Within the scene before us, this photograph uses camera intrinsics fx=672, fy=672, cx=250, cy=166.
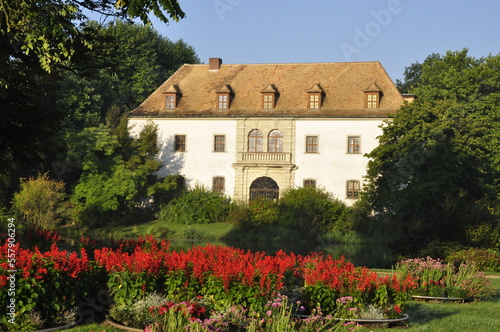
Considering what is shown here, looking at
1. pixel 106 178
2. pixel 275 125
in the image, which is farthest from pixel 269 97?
pixel 106 178

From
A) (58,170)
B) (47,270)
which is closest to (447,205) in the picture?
(47,270)

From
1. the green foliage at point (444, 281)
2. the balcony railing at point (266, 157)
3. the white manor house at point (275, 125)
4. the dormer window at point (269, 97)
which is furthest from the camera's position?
the dormer window at point (269, 97)

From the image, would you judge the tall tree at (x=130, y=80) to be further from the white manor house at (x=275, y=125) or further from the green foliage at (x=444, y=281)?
the green foliage at (x=444, y=281)

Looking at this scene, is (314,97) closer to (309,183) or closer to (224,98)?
(309,183)

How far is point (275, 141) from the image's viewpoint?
44188 millimetres

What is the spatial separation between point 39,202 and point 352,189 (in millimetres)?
18875

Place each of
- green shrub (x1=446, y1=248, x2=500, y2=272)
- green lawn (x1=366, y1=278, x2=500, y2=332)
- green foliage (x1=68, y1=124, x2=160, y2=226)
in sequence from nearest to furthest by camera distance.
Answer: green lawn (x1=366, y1=278, x2=500, y2=332) < green shrub (x1=446, y1=248, x2=500, y2=272) < green foliage (x1=68, y1=124, x2=160, y2=226)

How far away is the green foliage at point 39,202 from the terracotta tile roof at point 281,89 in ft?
31.6

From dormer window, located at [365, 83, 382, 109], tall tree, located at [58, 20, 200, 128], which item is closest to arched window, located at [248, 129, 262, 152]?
dormer window, located at [365, 83, 382, 109]

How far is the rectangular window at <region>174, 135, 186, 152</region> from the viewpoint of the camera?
149ft

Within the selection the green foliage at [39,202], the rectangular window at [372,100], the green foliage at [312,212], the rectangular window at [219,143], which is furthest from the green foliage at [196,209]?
the rectangular window at [372,100]

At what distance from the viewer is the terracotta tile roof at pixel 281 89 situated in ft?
141

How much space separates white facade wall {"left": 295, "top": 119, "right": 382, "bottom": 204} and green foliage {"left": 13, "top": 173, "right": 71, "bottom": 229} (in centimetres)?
1506

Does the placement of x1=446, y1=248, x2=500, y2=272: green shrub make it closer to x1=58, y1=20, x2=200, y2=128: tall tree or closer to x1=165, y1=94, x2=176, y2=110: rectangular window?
x1=58, y1=20, x2=200, y2=128: tall tree
